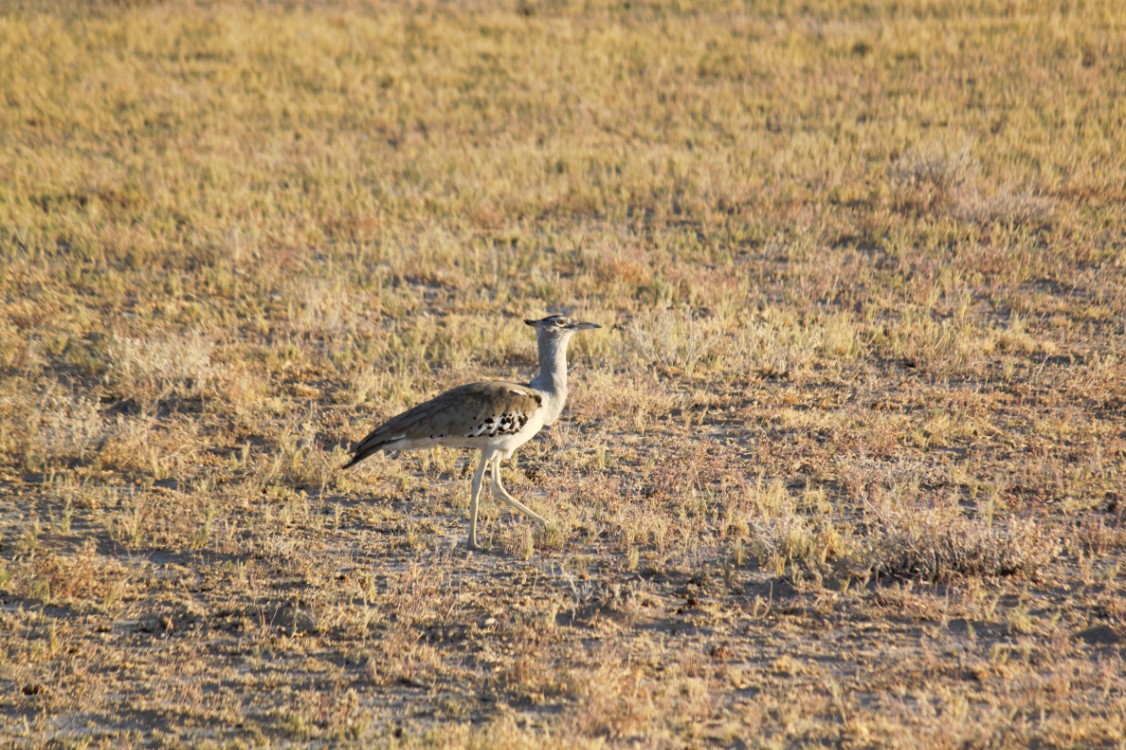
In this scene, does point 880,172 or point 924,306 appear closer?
point 924,306

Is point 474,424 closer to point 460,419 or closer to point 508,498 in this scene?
point 460,419

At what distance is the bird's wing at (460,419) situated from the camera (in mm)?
6406

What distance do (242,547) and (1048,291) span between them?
28.3 ft

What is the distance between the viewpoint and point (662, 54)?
2150 cm

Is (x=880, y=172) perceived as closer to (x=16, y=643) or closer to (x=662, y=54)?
(x=662, y=54)

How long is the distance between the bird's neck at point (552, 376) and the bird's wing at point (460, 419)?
0.83 feet

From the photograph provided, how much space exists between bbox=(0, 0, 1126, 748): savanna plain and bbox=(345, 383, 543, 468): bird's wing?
0.65 meters

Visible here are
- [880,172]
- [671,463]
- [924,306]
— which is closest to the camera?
[671,463]

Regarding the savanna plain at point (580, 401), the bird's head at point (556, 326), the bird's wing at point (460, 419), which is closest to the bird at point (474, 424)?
the bird's wing at point (460, 419)

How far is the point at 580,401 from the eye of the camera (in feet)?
28.8

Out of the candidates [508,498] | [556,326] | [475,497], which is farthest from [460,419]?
[556,326]

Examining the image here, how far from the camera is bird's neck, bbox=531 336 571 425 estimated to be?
6.80 m

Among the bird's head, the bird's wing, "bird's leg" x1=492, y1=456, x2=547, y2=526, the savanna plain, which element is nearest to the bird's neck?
the bird's head

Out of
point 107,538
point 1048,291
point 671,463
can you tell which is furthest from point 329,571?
point 1048,291
